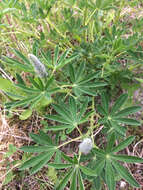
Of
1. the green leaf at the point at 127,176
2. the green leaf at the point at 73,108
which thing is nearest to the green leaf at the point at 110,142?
the green leaf at the point at 127,176

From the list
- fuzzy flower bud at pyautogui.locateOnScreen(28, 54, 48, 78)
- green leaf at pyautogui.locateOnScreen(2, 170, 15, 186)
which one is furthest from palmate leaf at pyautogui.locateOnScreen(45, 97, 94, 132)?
green leaf at pyautogui.locateOnScreen(2, 170, 15, 186)

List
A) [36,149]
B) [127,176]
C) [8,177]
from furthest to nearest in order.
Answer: [8,177] → [36,149] → [127,176]

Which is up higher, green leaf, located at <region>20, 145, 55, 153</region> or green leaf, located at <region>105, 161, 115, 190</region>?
green leaf, located at <region>20, 145, 55, 153</region>

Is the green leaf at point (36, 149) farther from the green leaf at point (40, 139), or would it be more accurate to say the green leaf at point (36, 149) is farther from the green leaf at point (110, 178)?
the green leaf at point (110, 178)

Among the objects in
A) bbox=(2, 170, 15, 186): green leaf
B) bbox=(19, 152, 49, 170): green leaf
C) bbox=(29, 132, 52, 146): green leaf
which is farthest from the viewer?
bbox=(2, 170, 15, 186): green leaf

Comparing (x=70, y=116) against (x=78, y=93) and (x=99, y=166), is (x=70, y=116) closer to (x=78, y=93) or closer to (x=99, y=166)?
(x=78, y=93)

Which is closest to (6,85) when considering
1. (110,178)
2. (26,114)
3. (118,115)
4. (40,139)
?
(26,114)

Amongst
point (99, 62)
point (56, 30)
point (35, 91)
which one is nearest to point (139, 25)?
point (99, 62)

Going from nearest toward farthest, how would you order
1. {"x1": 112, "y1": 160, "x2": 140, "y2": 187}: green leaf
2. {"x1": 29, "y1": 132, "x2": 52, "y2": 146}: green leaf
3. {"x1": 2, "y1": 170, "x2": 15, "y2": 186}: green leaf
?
1. {"x1": 112, "y1": 160, "x2": 140, "y2": 187}: green leaf
2. {"x1": 29, "y1": 132, "x2": 52, "y2": 146}: green leaf
3. {"x1": 2, "y1": 170, "x2": 15, "y2": 186}: green leaf

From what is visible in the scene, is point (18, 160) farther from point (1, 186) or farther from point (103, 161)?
point (103, 161)

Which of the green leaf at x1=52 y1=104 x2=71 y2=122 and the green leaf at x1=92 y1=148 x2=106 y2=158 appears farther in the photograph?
the green leaf at x1=52 y1=104 x2=71 y2=122

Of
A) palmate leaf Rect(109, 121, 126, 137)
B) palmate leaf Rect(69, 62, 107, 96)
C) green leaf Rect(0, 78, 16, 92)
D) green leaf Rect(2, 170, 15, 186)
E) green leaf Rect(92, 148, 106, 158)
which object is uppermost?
green leaf Rect(0, 78, 16, 92)

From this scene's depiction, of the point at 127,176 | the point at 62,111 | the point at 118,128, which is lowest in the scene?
the point at 127,176

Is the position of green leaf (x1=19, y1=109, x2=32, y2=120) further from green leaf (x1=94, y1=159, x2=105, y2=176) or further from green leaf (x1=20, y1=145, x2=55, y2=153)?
green leaf (x1=94, y1=159, x2=105, y2=176)
